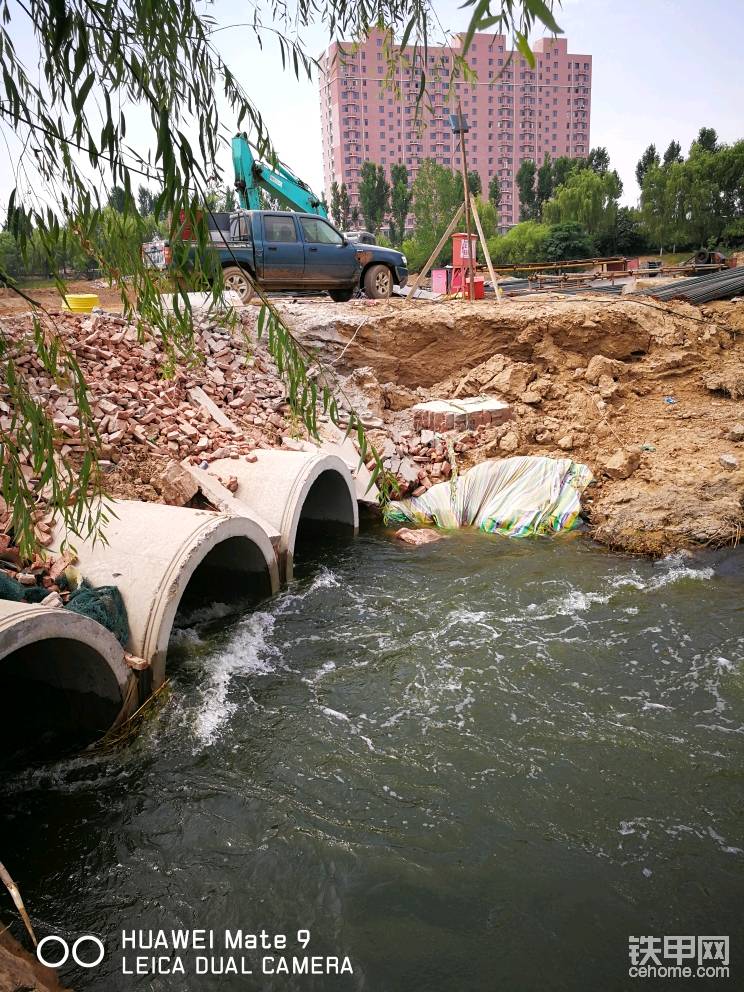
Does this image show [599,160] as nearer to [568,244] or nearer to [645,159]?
[645,159]

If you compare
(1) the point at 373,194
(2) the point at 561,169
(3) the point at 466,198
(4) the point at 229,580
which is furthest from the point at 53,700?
(2) the point at 561,169

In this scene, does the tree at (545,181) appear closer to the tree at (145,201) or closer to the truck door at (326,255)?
the truck door at (326,255)

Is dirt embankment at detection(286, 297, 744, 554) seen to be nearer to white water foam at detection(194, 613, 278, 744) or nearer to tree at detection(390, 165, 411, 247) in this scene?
white water foam at detection(194, 613, 278, 744)

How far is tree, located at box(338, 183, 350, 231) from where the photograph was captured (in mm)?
71688

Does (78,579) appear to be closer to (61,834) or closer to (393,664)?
(61,834)

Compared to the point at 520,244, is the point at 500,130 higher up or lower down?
higher up

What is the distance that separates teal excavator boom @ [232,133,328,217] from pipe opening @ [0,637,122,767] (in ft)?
33.8

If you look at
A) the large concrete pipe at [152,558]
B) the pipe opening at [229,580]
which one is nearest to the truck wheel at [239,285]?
the pipe opening at [229,580]

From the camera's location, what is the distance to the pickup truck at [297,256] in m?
12.4

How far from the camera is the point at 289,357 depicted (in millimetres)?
2422

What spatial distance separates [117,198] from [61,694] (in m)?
3.86

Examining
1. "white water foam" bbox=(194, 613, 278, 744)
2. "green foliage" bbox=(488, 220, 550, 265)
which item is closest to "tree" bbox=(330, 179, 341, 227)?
"green foliage" bbox=(488, 220, 550, 265)

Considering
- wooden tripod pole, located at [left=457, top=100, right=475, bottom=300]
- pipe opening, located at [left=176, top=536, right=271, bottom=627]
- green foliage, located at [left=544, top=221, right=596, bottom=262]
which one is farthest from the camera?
green foliage, located at [left=544, top=221, right=596, bottom=262]

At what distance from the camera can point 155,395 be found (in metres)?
8.60
